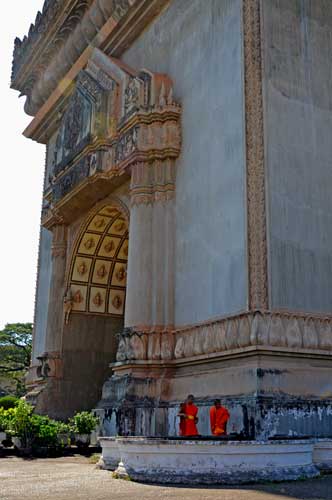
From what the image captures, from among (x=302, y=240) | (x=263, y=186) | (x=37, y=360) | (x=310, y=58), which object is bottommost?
(x=37, y=360)

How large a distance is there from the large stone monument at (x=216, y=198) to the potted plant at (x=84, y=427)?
178cm

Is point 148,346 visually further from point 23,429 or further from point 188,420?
point 23,429

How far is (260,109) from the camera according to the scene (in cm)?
1387

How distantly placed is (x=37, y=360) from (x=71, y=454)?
7863 millimetres

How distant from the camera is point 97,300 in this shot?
73.8ft

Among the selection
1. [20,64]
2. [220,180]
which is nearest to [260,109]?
[220,180]

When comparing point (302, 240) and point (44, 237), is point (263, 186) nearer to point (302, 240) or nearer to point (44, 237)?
point (302, 240)

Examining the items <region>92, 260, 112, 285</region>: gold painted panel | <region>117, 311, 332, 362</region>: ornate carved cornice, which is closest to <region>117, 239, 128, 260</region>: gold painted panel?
<region>92, 260, 112, 285</region>: gold painted panel

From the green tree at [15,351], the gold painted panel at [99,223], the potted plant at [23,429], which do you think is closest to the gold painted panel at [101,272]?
the gold painted panel at [99,223]

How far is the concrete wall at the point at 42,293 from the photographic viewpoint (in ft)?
79.1

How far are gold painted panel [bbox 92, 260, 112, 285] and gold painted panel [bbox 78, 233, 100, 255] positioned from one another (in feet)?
1.56

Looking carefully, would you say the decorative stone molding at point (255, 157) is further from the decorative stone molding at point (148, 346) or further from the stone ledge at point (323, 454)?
the decorative stone molding at point (148, 346)

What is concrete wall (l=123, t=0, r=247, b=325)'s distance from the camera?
13.7 metres

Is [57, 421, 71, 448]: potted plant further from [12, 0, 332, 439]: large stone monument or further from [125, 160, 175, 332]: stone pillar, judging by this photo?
[125, 160, 175, 332]: stone pillar
